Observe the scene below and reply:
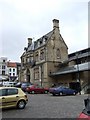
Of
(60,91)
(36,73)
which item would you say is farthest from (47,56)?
(60,91)

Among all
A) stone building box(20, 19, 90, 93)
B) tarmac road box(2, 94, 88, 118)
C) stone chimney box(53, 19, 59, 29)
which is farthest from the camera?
stone chimney box(53, 19, 59, 29)

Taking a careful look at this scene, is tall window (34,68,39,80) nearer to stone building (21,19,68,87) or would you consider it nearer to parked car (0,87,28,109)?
stone building (21,19,68,87)

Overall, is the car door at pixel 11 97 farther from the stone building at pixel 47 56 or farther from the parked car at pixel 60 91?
the stone building at pixel 47 56

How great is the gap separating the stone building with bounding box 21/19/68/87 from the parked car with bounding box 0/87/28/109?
36.9 meters

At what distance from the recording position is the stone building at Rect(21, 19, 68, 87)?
54.8m

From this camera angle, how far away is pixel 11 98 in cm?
1619

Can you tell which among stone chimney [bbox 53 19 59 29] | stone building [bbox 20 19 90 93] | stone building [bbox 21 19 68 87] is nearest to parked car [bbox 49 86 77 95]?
stone building [bbox 20 19 90 93]

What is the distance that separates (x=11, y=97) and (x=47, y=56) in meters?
38.7

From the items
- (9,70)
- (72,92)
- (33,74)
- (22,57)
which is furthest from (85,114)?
(9,70)

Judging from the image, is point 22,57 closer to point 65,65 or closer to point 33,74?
point 33,74

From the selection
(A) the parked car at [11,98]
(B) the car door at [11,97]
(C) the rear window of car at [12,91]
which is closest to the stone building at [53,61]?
(A) the parked car at [11,98]

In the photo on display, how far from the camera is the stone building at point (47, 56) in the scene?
2156 inches

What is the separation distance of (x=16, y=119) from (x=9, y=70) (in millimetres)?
113165

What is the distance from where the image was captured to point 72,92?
37.0m
